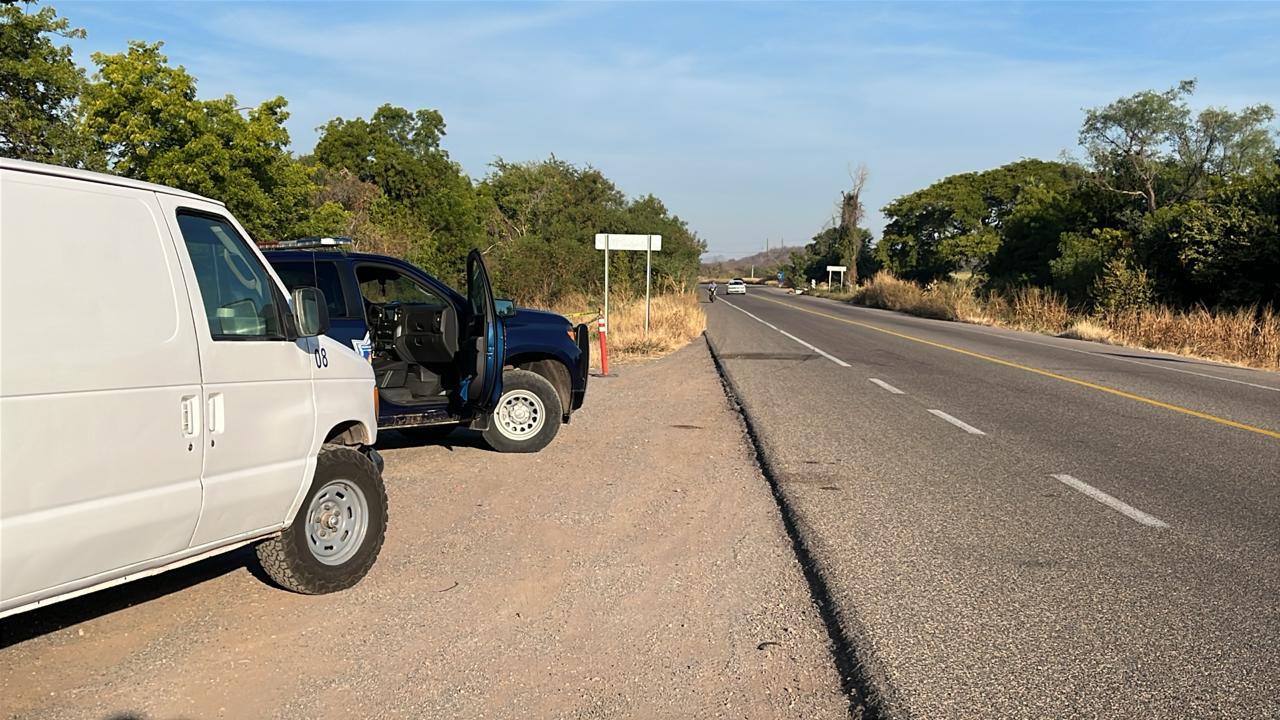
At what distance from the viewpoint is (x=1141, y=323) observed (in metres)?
25.2

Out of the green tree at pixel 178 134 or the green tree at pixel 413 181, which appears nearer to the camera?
the green tree at pixel 178 134

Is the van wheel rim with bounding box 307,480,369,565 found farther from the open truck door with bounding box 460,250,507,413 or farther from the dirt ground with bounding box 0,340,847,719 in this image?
the open truck door with bounding box 460,250,507,413

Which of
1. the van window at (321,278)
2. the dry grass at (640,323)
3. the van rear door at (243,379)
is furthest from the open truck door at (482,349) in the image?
the dry grass at (640,323)

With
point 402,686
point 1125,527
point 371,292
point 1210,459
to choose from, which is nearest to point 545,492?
point 371,292

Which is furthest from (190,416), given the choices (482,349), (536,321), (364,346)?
(536,321)

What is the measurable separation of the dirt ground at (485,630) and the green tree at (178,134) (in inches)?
916

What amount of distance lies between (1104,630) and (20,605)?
455 centimetres

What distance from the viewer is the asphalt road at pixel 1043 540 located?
375 cm

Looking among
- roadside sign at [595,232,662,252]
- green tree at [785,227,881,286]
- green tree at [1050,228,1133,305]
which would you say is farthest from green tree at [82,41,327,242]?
green tree at [785,227,881,286]

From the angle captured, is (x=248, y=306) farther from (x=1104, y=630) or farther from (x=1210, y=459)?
(x=1210, y=459)

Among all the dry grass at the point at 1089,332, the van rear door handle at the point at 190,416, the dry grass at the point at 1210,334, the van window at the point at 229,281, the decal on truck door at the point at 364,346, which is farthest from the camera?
the dry grass at the point at 1089,332

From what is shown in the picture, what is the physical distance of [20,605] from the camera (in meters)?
3.37

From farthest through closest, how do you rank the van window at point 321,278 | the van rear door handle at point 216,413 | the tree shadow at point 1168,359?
the tree shadow at point 1168,359
the van window at point 321,278
the van rear door handle at point 216,413

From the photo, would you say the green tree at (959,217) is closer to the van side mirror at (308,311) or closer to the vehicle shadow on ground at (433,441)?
the vehicle shadow on ground at (433,441)
